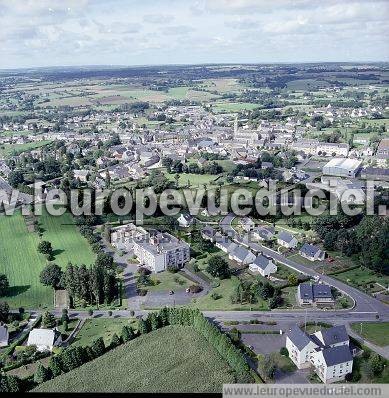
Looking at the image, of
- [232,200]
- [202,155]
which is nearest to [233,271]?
[232,200]

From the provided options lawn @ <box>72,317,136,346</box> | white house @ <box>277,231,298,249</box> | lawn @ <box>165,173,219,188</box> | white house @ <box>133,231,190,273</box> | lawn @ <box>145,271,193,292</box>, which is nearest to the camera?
lawn @ <box>72,317,136,346</box>

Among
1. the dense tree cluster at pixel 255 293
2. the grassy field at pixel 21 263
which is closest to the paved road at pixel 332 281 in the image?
the dense tree cluster at pixel 255 293

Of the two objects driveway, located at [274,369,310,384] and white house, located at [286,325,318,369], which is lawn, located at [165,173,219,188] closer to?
white house, located at [286,325,318,369]

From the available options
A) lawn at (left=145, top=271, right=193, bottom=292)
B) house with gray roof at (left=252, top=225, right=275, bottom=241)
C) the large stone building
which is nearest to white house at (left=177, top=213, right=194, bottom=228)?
house with gray roof at (left=252, top=225, right=275, bottom=241)

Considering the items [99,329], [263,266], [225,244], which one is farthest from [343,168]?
[99,329]

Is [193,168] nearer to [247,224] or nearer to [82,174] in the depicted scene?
[82,174]

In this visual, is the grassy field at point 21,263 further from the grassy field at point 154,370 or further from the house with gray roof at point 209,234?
the house with gray roof at point 209,234
